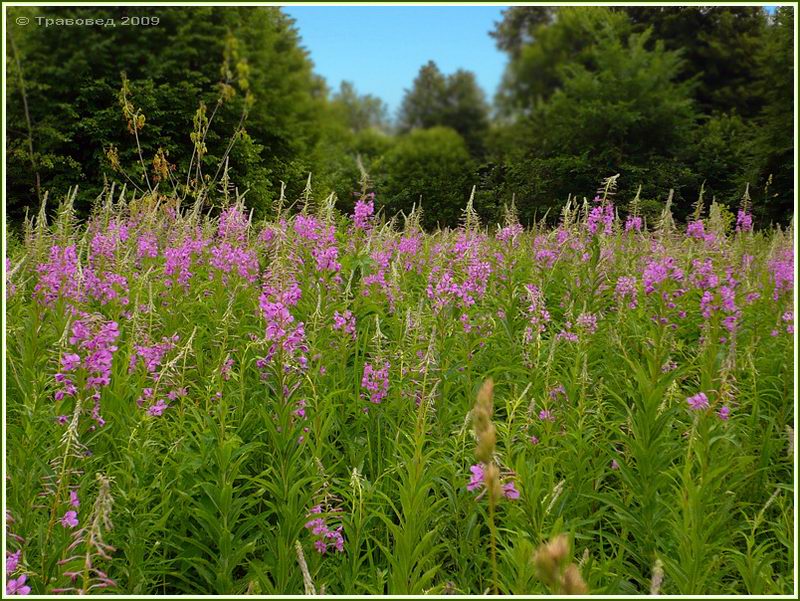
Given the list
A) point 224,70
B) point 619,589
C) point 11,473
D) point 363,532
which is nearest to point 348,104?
point 224,70

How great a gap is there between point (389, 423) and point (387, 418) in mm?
157

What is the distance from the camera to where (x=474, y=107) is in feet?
9.14

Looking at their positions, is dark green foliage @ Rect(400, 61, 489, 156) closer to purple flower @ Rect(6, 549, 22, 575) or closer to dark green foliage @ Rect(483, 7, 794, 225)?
dark green foliage @ Rect(483, 7, 794, 225)

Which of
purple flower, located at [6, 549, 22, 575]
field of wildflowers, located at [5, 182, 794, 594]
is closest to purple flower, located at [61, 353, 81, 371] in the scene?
field of wildflowers, located at [5, 182, 794, 594]

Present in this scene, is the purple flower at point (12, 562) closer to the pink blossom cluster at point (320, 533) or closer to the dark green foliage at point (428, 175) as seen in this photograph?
the pink blossom cluster at point (320, 533)

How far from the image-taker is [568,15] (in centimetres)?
323

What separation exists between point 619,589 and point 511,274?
8.36 ft

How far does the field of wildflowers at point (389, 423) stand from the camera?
221 centimetres

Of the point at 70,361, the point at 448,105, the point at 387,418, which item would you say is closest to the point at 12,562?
the point at 70,361

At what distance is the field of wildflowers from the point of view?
7.25 feet

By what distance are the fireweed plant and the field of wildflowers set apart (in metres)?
0.02

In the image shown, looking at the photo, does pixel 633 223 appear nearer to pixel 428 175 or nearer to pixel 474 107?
pixel 428 175

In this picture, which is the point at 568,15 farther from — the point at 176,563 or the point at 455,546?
the point at 176,563

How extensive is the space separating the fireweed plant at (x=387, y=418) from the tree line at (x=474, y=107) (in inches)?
8.2
